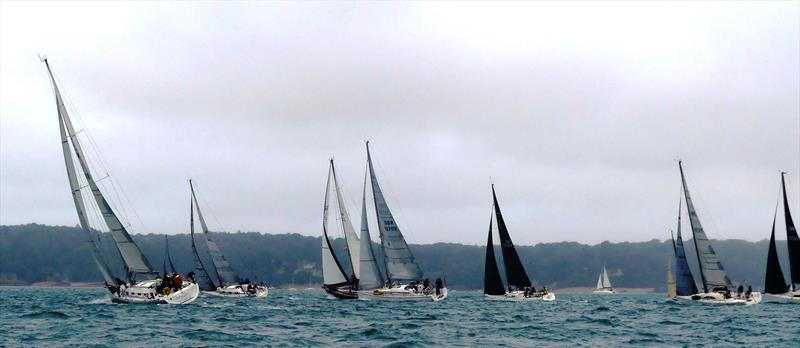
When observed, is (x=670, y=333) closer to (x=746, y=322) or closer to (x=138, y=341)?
(x=746, y=322)

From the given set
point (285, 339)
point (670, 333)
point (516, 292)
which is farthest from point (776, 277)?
point (285, 339)

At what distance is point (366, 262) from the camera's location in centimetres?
7231

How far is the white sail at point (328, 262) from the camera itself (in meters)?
72.9

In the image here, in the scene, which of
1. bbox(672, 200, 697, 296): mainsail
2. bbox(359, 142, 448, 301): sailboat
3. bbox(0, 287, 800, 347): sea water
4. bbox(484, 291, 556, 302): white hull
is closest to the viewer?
bbox(0, 287, 800, 347): sea water

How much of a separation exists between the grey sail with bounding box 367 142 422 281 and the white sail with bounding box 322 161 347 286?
383 centimetres

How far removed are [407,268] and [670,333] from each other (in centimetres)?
3497

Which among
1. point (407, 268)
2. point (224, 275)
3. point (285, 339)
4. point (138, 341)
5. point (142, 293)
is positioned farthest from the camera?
point (224, 275)

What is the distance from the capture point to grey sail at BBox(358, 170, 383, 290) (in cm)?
7225

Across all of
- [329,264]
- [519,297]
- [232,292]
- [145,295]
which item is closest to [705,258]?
[519,297]

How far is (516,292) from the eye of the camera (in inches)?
3297

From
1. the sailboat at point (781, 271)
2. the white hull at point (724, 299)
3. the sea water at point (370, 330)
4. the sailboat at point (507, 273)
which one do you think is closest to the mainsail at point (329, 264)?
the sailboat at point (507, 273)

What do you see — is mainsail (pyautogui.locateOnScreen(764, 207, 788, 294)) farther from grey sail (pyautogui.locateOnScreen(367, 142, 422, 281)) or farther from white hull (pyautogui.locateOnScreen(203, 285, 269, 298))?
white hull (pyautogui.locateOnScreen(203, 285, 269, 298))

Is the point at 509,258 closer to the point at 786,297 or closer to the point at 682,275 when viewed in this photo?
the point at 682,275

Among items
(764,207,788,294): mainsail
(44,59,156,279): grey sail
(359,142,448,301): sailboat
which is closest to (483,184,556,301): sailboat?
(359,142,448,301): sailboat
